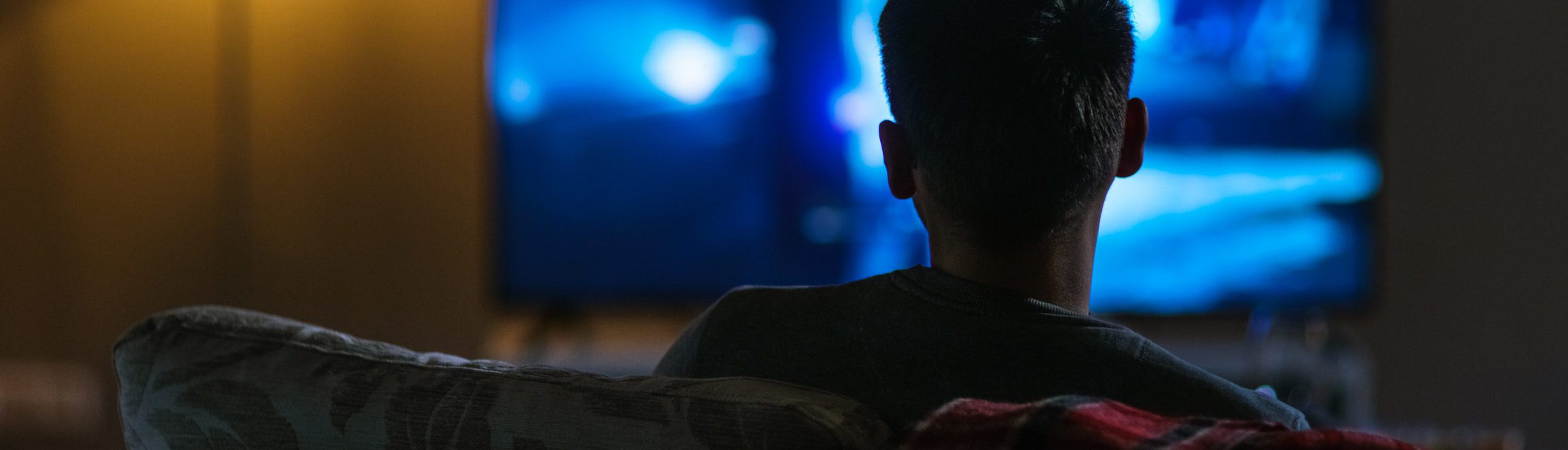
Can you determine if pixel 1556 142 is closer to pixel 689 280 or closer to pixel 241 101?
pixel 689 280

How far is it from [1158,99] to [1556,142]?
0.97m

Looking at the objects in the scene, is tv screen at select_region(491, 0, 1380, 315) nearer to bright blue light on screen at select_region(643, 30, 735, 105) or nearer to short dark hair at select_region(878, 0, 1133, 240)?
bright blue light on screen at select_region(643, 30, 735, 105)

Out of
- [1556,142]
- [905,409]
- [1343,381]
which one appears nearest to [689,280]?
[1343,381]

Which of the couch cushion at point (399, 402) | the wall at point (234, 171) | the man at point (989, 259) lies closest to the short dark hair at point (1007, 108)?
the man at point (989, 259)

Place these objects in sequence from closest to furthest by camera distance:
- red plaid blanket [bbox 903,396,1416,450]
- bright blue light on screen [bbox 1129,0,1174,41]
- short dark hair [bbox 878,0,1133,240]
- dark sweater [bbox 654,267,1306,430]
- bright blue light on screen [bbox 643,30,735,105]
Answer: red plaid blanket [bbox 903,396,1416,450]
dark sweater [bbox 654,267,1306,430]
short dark hair [bbox 878,0,1133,240]
bright blue light on screen [bbox 1129,0,1174,41]
bright blue light on screen [bbox 643,30,735,105]

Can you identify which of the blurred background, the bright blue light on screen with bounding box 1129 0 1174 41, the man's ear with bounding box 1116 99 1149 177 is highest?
the bright blue light on screen with bounding box 1129 0 1174 41

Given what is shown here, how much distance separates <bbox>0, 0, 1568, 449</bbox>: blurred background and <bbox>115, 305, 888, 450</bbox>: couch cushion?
7.42ft

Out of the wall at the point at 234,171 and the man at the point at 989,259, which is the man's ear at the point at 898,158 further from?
the wall at the point at 234,171

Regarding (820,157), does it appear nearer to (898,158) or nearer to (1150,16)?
(1150,16)

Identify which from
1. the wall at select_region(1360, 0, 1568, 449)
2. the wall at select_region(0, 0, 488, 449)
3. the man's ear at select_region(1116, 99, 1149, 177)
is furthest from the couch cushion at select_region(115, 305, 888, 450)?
the wall at select_region(1360, 0, 1568, 449)

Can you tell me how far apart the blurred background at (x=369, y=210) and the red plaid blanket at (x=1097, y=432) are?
8.13 ft

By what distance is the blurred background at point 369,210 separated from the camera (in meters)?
2.99

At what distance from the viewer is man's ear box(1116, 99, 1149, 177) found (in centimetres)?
94

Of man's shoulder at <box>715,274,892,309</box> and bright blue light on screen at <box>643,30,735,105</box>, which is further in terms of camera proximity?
bright blue light on screen at <box>643,30,735,105</box>
